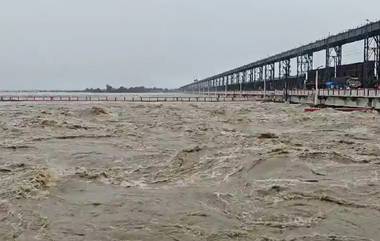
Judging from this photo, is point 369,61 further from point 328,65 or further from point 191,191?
point 191,191

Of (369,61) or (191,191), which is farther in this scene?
(369,61)

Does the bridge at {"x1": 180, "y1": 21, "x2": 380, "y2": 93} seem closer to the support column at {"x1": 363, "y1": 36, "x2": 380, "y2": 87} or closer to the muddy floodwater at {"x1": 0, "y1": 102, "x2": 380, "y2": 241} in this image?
the support column at {"x1": 363, "y1": 36, "x2": 380, "y2": 87}

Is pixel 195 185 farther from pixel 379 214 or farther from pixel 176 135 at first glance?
pixel 176 135

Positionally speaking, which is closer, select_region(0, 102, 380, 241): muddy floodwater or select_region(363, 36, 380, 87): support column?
select_region(0, 102, 380, 241): muddy floodwater

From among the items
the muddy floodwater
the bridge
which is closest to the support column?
the bridge

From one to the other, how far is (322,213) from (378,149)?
35.5 ft

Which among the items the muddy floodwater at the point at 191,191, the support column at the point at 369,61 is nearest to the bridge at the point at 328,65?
the support column at the point at 369,61

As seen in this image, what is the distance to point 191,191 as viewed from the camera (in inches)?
515

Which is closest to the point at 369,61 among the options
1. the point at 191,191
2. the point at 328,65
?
the point at 328,65

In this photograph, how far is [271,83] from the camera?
132 meters

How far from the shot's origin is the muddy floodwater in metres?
9.81

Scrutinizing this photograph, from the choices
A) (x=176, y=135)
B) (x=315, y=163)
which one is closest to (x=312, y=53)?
(x=176, y=135)

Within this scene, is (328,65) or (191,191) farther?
(328,65)

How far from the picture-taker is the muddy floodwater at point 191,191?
9.81m
